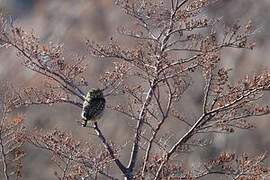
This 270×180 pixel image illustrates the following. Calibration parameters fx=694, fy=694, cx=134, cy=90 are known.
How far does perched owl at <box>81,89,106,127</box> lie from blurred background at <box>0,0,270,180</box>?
10438 millimetres

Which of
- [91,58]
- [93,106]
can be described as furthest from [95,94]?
[91,58]

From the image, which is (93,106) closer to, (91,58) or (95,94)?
(95,94)

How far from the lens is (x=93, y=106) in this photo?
8328mm

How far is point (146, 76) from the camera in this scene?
833 centimetres

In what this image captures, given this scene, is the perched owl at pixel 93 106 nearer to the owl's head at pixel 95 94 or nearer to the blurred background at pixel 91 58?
the owl's head at pixel 95 94

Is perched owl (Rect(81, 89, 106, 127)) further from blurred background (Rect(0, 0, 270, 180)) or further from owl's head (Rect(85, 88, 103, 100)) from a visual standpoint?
blurred background (Rect(0, 0, 270, 180))

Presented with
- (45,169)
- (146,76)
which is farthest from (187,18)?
(45,169)

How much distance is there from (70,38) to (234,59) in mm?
7553

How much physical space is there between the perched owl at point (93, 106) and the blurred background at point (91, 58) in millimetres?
10438

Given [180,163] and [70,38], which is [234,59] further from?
[180,163]

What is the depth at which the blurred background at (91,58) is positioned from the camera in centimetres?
2280

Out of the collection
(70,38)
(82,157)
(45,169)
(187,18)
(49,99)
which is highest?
(70,38)

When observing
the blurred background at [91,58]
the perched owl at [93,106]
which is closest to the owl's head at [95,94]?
the perched owl at [93,106]

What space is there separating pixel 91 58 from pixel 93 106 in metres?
17.8
